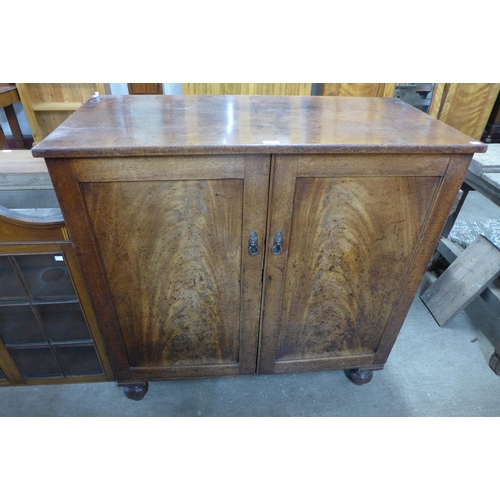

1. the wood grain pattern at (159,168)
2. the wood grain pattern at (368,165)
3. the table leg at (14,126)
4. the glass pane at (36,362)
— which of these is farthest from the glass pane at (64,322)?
the table leg at (14,126)

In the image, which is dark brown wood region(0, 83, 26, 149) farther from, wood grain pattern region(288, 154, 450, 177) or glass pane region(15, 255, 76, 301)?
wood grain pattern region(288, 154, 450, 177)

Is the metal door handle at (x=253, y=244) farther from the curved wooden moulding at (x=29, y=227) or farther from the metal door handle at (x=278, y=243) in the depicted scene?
the curved wooden moulding at (x=29, y=227)

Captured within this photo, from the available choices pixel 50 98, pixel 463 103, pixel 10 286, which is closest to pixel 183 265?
pixel 10 286

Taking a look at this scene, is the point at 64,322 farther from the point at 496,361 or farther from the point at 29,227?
the point at 496,361

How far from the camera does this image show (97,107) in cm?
116

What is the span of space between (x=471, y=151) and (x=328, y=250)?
47 cm

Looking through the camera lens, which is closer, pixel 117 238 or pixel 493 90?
pixel 117 238

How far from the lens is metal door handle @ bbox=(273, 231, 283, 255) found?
1036 millimetres

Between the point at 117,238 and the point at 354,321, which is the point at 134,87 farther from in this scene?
the point at 354,321

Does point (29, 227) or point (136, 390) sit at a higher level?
point (29, 227)

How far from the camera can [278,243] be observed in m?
1.05

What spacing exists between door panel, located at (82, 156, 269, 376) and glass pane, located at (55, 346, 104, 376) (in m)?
0.25

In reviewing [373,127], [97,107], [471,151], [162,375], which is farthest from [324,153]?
[162,375]

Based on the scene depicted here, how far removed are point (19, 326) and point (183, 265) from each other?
76cm
